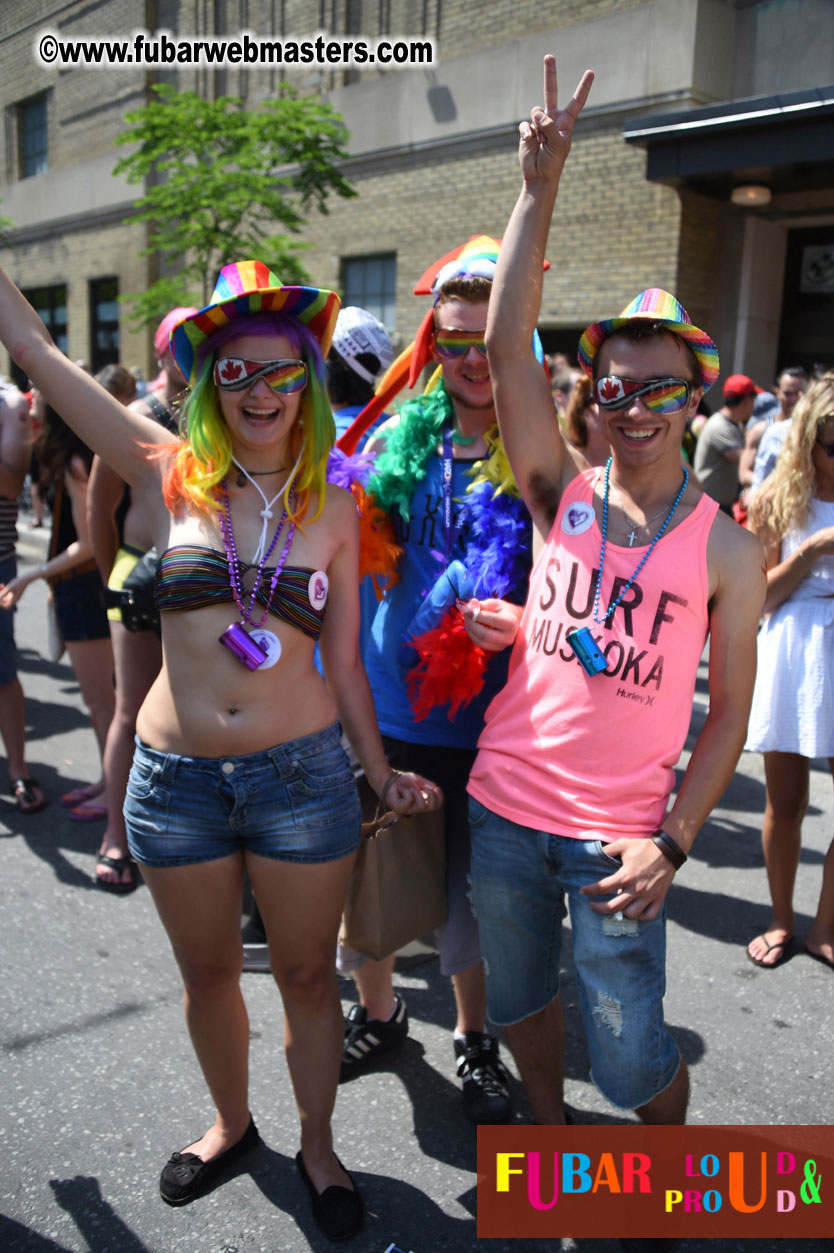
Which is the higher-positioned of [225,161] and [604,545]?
[225,161]

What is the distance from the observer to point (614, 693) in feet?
6.46

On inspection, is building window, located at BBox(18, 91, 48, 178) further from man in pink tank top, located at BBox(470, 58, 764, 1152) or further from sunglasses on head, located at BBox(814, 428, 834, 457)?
man in pink tank top, located at BBox(470, 58, 764, 1152)

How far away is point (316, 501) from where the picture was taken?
2.12 m

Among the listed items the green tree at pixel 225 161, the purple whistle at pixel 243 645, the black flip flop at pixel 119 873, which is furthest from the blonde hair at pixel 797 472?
the green tree at pixel 225 161

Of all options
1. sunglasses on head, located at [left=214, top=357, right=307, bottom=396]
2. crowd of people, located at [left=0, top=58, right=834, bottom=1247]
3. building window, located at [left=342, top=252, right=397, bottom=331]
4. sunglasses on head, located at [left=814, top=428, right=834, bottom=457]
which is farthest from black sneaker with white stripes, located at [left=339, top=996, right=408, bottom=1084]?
building window, located at [left=342, top=252, right=397, bottom=331]

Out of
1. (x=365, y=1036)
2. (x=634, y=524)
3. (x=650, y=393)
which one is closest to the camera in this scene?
(x=650, y=393)

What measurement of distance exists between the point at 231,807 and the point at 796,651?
2.13m

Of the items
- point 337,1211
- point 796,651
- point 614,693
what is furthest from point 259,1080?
point 796,651

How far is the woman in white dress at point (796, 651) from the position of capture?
127 inches

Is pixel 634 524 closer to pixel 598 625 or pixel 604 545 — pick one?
pixel 604 545

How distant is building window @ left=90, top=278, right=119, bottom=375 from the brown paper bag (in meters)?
18.2

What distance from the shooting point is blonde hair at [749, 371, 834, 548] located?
321 centimetres

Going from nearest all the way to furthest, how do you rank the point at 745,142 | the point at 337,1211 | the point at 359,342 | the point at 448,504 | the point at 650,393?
the point at 650,393 < the point at 337,1211 < the point at 448,504 < the point at 359,342 < the point at 745,142

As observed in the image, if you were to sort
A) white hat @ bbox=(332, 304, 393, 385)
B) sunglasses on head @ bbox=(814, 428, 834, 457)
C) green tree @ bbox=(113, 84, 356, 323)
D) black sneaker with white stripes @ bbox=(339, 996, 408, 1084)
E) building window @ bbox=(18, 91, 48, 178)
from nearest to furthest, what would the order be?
black sneaker with white stripes @ bbox=(339, 996, 408, 1084) < sunglasses on head @ bbox=(814, 428, 834, 457) < white hat @ bbox=(332, 304, 393, 385) < green tree @ bbox=(113, 84, 356, 323) < building window @ bbox=(18, 91, 48, 178)
